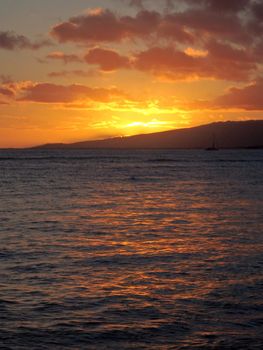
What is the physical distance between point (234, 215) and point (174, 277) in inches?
696

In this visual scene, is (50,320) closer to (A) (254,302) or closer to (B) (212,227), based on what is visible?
(A) (254,302)

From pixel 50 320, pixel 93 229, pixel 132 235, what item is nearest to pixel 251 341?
pixel 50 320

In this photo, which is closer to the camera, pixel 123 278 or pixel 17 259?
pixel 123 278

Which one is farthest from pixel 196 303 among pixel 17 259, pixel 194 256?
pixel 17 259

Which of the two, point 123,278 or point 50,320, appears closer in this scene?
point 50,320

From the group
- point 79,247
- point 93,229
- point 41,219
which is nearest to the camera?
point 79,247

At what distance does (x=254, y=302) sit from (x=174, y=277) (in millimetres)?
3164

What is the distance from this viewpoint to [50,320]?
1185 centimetres

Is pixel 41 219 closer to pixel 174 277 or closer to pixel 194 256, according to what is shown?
pixel 194 256

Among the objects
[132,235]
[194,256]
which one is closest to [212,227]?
[132,235]

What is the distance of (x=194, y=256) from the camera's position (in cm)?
1916

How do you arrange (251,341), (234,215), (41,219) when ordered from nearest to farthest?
(251,341) → (41,219) → (234,215)

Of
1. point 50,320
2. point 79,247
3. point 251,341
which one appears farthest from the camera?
point 79,247

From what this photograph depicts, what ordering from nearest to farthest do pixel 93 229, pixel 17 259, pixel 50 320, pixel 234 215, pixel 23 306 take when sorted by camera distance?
pixel 50 320, pixel 23 306, pixel 17 259, pixel 93 229, pixel 234 215
